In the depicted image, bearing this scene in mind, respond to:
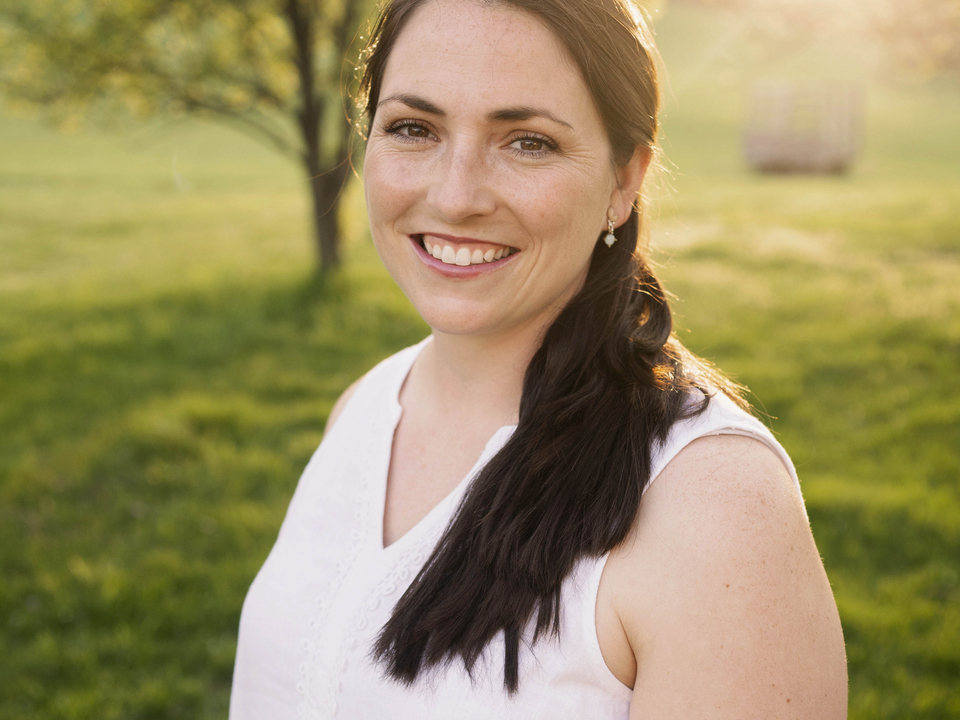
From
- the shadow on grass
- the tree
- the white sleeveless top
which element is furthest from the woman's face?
the tree

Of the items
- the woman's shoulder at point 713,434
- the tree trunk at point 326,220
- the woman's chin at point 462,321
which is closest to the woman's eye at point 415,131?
the woman's chin at point 462,321

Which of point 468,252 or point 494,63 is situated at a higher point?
point 494,63

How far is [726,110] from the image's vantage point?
30297 mm

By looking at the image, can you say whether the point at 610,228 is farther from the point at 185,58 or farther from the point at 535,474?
the point at 185,58

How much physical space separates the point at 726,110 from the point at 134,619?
30383 millimetres

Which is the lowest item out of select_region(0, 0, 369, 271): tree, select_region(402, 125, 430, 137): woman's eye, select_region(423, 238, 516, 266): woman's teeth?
select_region(423, 238, 516, 266): woman's teeth

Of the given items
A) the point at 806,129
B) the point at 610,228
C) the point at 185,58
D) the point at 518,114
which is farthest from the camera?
the point at 806,129

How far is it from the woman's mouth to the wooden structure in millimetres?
20903

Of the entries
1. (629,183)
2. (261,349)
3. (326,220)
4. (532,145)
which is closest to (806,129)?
(326,220)

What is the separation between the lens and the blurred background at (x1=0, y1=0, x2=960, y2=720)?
151 inches

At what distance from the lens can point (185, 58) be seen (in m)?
8.24

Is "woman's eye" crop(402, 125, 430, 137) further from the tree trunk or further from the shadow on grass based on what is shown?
the tree trunk

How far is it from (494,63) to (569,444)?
77 centimetres

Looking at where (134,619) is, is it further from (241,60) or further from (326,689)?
(241,60)
